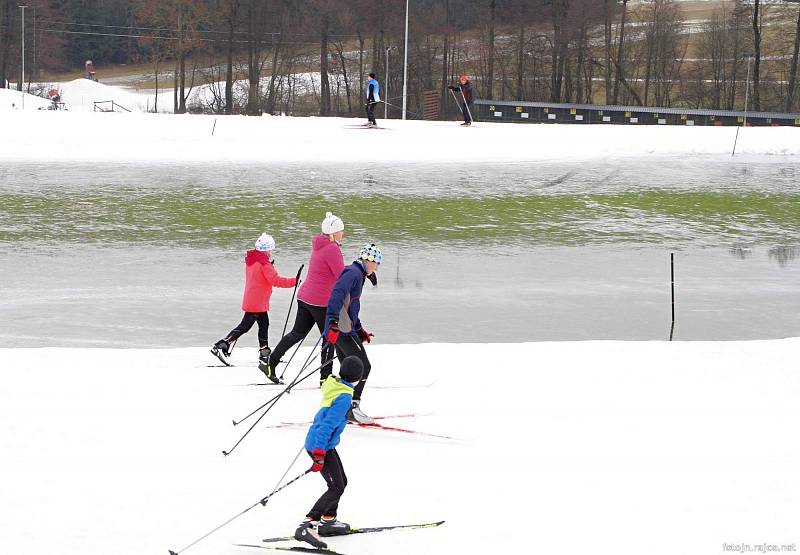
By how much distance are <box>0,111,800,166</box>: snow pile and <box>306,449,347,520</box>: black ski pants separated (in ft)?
70.6

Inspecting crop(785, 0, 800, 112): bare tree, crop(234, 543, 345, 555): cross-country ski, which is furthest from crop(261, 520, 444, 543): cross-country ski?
crop(785, 0, 800, 112): bare tree

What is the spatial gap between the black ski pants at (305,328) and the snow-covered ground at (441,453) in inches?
12.7

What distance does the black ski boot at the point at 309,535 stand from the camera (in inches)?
216

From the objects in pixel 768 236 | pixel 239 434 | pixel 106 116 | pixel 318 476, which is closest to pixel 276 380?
pixel 239 434

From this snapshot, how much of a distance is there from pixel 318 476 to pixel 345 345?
1083 mm

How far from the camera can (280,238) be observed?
1669 centimetres

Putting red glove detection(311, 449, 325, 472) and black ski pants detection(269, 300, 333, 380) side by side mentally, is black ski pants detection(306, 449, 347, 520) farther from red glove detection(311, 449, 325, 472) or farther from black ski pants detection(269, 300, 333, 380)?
black ski pants detection(269, 300, 333, 380)

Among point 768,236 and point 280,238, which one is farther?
point 768,236

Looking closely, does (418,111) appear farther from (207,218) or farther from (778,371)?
(778,371)

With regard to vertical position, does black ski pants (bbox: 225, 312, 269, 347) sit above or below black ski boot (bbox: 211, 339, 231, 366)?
above

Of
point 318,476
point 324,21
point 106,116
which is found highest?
point 324,21

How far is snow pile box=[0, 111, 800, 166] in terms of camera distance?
1060 inches

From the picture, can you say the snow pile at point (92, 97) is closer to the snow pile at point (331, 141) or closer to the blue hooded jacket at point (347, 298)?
the snow pile at point (331, 141)

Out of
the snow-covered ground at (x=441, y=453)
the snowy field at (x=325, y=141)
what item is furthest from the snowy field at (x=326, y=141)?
the snow-covered ground at (x=441, y=453)
